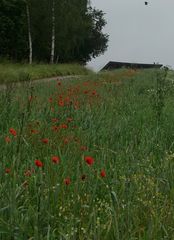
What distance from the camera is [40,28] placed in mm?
40500

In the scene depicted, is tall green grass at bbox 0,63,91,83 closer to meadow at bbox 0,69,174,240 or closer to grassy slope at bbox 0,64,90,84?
grassy slope at bbox 0,64,90,84

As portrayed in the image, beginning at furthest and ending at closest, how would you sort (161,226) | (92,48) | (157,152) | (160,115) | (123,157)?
1. (92,48)
2. (160,115)
3. (157,152)
4. (123,157)
5. (161,226)

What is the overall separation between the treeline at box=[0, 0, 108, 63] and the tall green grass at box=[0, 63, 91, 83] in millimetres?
2829

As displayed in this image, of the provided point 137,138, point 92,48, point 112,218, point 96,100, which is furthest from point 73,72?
point 112,218

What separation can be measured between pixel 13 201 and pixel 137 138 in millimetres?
2677

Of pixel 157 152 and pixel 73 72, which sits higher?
pixel 157 152

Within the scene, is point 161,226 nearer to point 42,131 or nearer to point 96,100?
point 42,131

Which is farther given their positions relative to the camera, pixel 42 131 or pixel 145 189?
pixel 42 131

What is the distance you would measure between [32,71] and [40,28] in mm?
14595

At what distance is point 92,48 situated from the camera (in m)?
53.1

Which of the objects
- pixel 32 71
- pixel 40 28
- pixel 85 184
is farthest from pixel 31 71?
pixel 85 184

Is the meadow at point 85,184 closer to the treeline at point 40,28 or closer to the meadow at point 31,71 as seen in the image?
the meadow at point 31,71

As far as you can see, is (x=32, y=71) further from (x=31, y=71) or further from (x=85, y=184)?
(x=85, y=184)

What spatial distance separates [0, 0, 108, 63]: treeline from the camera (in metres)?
35.6
